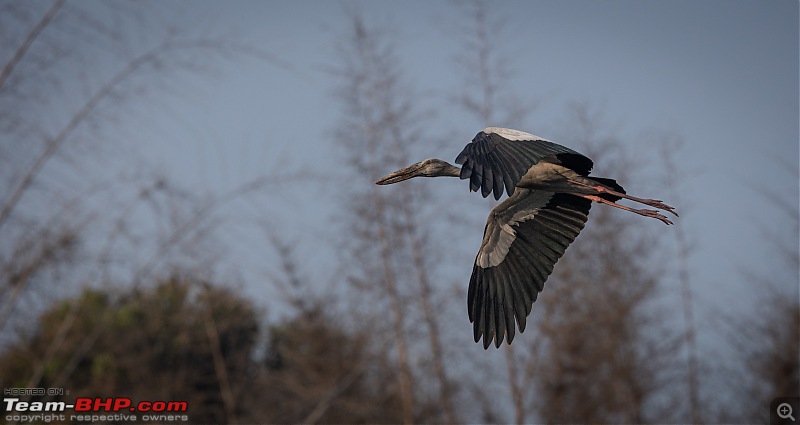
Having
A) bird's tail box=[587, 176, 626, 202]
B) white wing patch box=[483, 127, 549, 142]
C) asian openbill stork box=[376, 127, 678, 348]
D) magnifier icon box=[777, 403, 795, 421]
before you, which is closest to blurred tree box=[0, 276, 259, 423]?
magnifier icon box=[777, 403, 795, 421]

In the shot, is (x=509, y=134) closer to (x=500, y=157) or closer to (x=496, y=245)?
(x=500, y=157)

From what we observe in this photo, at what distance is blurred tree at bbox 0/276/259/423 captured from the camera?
1527 cm

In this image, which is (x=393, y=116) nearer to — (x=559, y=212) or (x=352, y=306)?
(x=352, y=306)

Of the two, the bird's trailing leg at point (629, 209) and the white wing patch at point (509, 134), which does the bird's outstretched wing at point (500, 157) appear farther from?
the bird's trailing leg at point (629, 209)

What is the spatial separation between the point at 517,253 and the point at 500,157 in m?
1.47

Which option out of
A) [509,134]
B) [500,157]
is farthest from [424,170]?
[500,157]

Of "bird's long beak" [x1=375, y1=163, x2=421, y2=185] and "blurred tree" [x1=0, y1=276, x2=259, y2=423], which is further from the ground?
"blurred tree" [x1=0, y1=276, x2=259, y2=423]

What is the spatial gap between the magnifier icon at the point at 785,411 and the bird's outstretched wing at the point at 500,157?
296 inches

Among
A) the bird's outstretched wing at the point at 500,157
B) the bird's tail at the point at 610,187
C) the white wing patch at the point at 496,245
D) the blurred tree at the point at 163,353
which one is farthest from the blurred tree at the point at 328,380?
the bird's outstretched wing at the point at 500,157

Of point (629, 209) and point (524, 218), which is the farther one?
point (524, 218)

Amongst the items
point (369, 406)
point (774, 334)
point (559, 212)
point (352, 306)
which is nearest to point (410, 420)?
point (369, 406)

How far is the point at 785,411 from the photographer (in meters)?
12.1

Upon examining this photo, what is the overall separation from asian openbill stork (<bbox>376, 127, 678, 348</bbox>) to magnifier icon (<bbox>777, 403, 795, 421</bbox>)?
6.76 m

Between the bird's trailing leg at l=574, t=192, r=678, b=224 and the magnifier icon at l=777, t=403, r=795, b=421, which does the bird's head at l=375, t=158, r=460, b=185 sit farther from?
the magnifier icon at l=777, t=403, r=795, b=421
